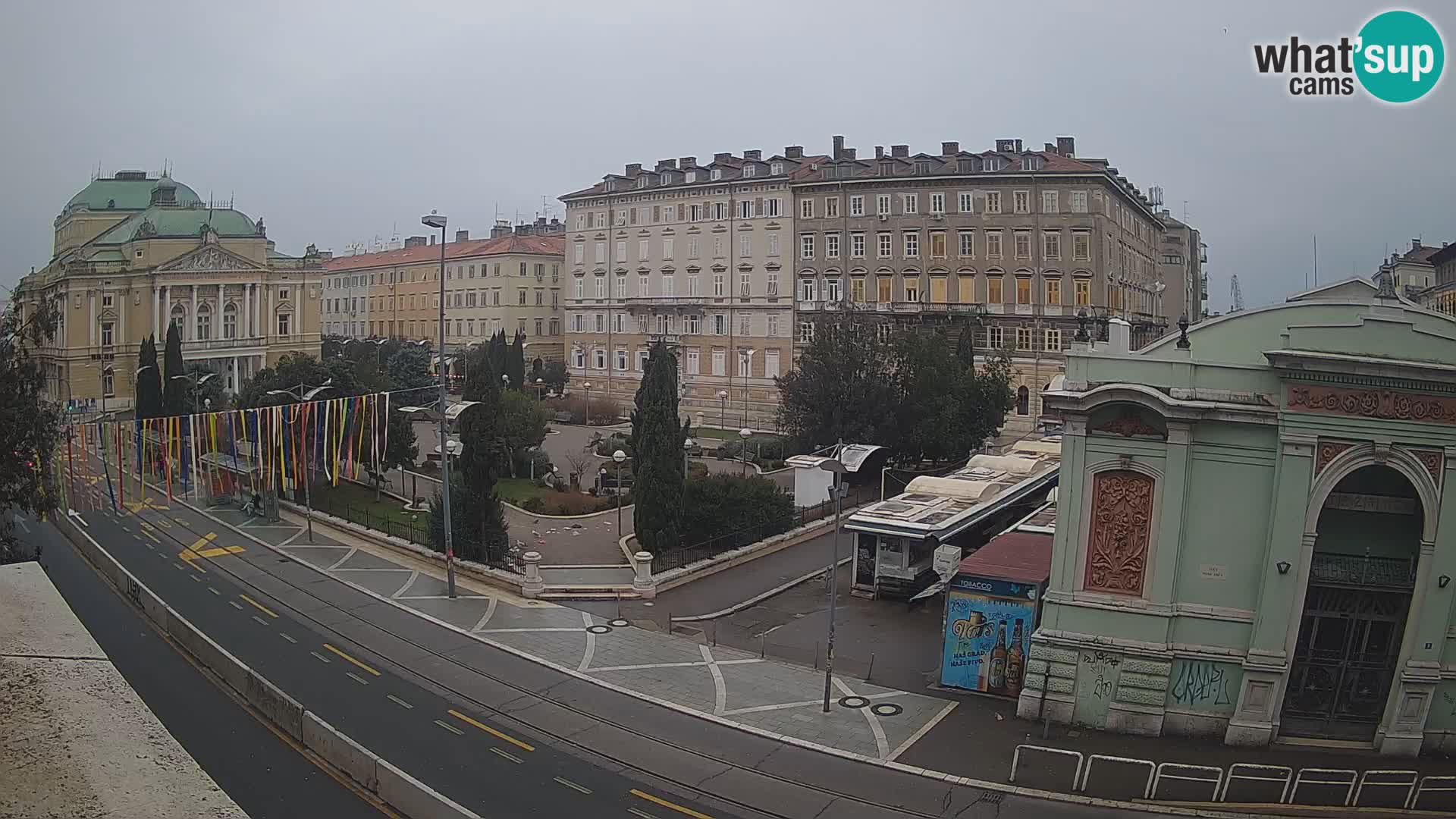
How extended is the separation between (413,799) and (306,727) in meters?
4.08

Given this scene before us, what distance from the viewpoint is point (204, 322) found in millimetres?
81812

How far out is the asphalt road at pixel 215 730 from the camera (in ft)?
57.3

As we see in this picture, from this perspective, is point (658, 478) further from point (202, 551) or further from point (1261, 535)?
point (1261, 535)

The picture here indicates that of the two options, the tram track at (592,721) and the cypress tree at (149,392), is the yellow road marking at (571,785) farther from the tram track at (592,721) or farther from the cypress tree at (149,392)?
the cypress tree at (149,392)

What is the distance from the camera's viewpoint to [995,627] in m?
23.0

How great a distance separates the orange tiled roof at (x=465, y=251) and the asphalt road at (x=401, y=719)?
61954 millimetres

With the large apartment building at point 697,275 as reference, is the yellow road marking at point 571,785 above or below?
below

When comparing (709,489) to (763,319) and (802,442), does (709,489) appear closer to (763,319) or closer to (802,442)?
(802,442)

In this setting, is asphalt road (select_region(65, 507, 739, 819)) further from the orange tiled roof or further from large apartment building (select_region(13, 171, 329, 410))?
the orange tiled roof

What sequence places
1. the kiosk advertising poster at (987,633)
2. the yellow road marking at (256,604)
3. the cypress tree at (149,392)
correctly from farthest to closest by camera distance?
the cypress tree at (149,392) < the yellow road marking at (256,604) < the kiosk advertising poster at (987,633)

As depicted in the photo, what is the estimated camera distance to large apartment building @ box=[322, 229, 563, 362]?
94625mm

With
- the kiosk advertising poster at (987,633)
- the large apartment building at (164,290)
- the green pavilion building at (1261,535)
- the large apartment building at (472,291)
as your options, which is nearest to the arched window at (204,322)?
the large apartment building at (164,290)

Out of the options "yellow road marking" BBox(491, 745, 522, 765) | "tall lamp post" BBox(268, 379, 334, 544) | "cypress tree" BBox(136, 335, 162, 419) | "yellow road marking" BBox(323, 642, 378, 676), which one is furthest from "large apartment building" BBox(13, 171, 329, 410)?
"yellow road marking" BBox(491, 745, 522, 765)

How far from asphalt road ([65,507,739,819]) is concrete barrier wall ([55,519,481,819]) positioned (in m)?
0.67
